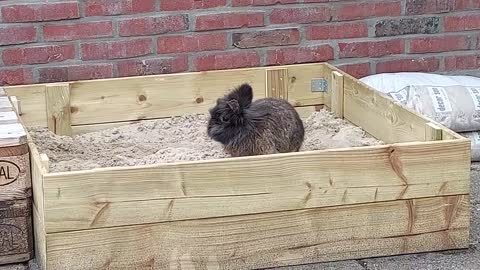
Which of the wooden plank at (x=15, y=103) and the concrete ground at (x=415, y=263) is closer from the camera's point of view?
the concrete ground at (x=415, y=263)

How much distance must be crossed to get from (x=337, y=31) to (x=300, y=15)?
0.23 m

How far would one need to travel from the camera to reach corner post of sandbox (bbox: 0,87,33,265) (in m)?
3.24

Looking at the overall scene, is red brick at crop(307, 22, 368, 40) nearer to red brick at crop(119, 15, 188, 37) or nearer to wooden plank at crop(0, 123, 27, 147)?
red brick at crop(119, 15, 188, 37)

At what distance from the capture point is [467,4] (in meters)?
5.10

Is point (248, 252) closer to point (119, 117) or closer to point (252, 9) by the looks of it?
point (119, 117)

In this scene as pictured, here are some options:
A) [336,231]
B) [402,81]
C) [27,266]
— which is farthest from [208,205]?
[402,81]

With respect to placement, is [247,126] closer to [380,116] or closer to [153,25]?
[380,116]

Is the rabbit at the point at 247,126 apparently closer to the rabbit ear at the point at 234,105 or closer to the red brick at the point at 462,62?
the rabbit ear at the point at 234,105

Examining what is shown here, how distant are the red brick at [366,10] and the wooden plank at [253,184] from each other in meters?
1.83

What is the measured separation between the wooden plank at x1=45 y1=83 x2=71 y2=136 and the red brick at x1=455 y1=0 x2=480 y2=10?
2.23 m

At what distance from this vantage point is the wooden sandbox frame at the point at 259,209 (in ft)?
9.89

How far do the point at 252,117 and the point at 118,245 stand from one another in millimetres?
825

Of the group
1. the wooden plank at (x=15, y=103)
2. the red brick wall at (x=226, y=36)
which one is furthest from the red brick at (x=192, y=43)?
the wooden plank at (x=15, y=103)

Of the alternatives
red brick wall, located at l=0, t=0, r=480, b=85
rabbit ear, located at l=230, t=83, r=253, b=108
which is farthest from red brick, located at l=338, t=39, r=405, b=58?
rabbit ear, located at l=230, t=83, r=253, b=108
